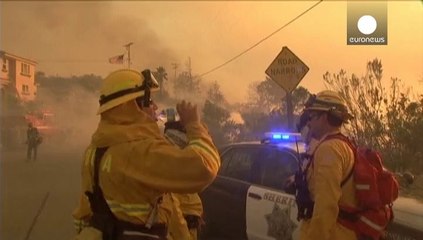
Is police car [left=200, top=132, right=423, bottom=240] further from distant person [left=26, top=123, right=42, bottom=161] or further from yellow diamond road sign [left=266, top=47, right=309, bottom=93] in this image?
distant person [left=26, top=123, right=42, bottom=161]

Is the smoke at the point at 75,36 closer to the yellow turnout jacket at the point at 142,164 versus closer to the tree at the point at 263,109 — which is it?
the tree at the point at 263,109

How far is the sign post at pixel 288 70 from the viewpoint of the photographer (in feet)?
25.2

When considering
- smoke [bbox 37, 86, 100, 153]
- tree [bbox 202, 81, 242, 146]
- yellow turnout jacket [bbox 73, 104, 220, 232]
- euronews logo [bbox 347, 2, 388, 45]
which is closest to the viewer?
yellow turnout jacket [bbox 73, 104, 220, 232]

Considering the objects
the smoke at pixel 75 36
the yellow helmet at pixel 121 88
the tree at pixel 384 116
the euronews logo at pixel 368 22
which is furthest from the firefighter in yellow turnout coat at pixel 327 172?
the smoke at pixel 75 36

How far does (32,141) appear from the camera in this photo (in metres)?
12.7

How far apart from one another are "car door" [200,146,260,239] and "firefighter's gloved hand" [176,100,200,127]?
9.15ft

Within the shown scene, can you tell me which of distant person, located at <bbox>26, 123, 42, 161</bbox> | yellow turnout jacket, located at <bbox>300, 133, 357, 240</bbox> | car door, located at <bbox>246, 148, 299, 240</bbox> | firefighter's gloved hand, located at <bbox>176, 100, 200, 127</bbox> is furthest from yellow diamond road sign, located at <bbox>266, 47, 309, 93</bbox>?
distant person, located at <bbox>26, 123, 42, 161</bbox>

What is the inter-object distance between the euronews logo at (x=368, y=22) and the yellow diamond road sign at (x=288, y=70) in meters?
0.75

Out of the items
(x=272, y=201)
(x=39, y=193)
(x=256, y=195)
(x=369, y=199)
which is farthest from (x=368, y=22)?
(x=39, y=193)

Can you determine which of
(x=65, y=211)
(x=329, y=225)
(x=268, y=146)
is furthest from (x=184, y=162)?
(x=65, y=211)

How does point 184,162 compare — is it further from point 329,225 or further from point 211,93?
point 211,93

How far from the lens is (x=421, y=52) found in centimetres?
769

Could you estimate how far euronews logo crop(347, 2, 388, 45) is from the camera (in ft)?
22.7

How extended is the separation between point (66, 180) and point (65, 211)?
2.98 m
